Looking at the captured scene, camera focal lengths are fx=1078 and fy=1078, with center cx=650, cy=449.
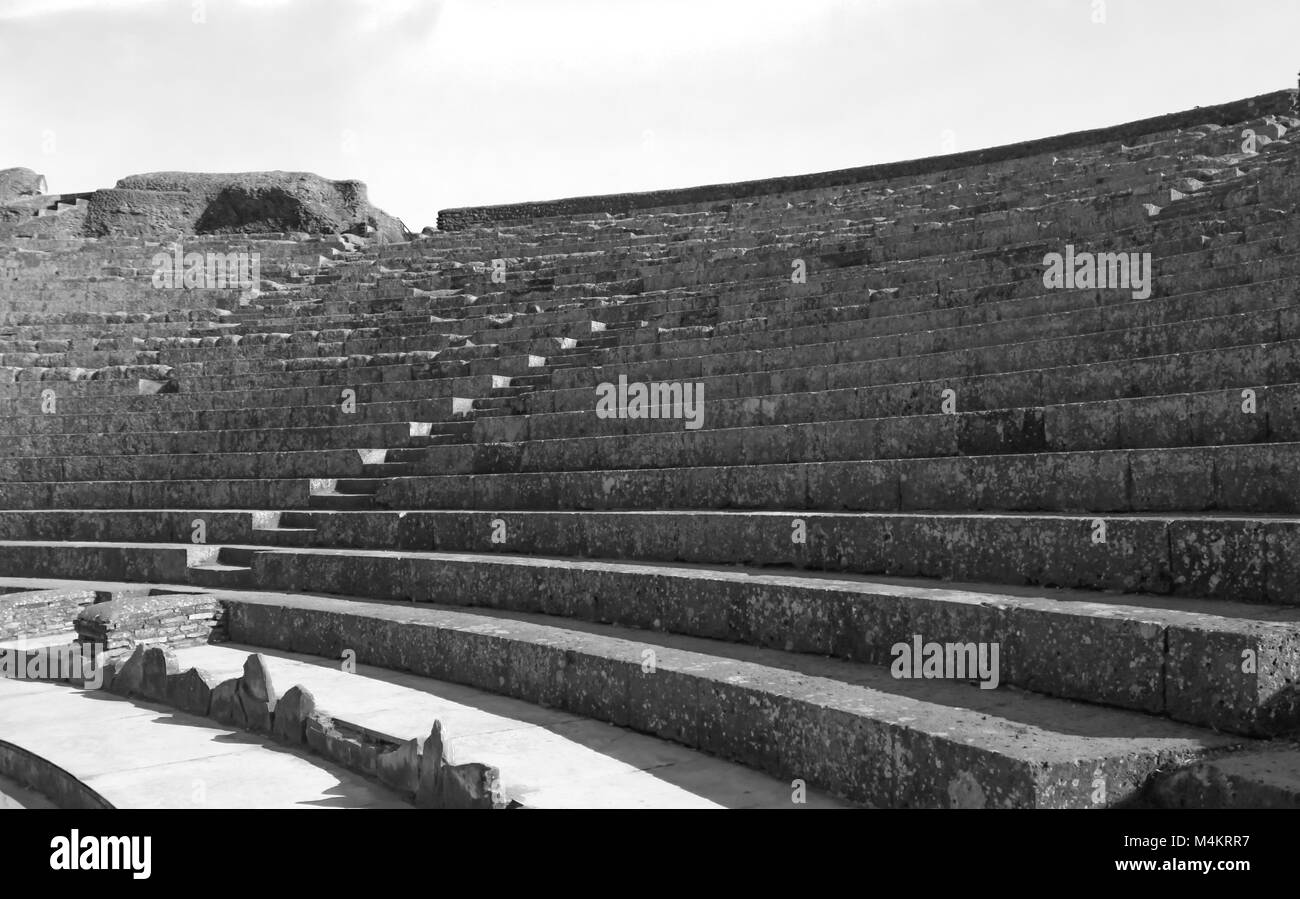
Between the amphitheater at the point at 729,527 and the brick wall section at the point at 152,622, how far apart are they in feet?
0.09

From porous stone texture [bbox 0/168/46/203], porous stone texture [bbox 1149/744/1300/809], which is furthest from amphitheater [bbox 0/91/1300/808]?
porous stone texture [bbox 0/168/46/203]

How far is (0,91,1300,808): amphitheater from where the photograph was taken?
3.58 metres

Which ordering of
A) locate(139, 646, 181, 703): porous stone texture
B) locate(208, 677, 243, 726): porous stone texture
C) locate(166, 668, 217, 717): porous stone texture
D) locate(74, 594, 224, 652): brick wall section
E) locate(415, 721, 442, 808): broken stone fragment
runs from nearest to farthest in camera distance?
locate(415, 721, 442, 808): broken stone fragment, locate(208, 677, 243, 726): porous stone texture, locate(166, 668, 217, 717): porous stone texture, locate(139, 646, 181, 703): porous stone texture, locate(74, 594, 224, 652): brick wall section

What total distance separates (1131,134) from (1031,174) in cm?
270

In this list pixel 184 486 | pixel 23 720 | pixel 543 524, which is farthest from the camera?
pixel 184 486

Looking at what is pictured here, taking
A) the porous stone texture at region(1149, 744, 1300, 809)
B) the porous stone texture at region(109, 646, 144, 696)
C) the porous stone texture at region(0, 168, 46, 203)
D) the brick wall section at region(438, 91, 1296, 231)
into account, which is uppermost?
the porous stone texture at region(0, 168, 46, 203)

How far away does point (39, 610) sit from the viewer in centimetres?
822

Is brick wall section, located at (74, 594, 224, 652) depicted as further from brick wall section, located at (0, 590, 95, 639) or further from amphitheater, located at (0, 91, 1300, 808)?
brick wall section, located at (0, 590, 95, 639)

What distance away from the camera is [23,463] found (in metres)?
11.5

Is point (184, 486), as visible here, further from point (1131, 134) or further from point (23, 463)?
point (1131, 134)

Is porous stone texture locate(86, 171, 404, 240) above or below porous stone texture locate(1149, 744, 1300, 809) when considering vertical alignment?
above

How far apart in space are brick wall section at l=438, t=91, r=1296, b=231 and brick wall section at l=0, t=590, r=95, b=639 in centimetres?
1451

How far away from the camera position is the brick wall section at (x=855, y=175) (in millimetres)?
14828
